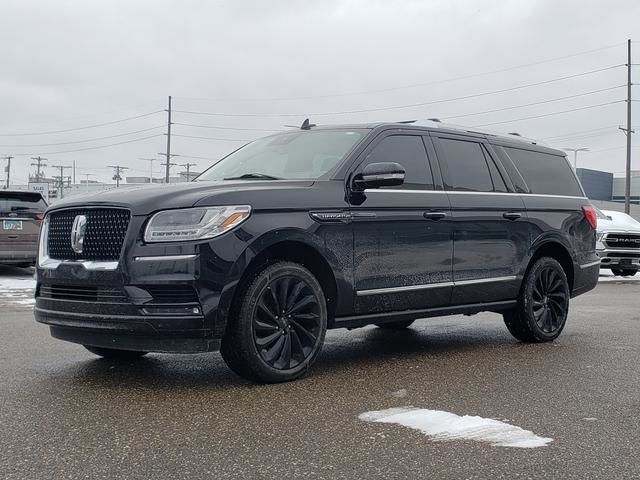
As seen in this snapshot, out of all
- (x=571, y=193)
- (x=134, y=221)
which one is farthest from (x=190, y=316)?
(x=571, y=193)

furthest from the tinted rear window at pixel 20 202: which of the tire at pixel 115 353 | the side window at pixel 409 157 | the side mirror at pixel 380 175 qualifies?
the side mirror at pixel 380 175

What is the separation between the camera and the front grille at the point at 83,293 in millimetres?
4664

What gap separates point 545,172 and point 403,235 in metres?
2.42

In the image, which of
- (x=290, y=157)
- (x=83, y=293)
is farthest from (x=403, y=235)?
(x=83, y=293)

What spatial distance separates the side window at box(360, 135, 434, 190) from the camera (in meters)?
5.91

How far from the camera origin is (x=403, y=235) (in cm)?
573

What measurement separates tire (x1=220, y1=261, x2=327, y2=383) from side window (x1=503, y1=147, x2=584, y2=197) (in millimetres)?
2917

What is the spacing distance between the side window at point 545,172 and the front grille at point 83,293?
3.97 m

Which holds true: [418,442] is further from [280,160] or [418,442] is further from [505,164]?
[505,164]

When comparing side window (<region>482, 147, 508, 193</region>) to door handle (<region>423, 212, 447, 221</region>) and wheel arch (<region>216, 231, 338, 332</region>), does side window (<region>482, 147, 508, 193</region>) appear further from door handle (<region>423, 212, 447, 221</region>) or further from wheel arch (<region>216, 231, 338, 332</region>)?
wheel arch (<region>216, 231, 338, 332</region>)

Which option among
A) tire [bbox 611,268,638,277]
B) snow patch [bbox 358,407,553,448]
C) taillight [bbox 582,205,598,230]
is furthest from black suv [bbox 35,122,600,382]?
tire [bbox 611,268,638,277]

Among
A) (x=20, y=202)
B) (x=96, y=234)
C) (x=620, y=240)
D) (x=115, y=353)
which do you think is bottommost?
(x=115, y=353)

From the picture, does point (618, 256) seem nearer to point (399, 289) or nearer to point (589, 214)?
point (589, 214)

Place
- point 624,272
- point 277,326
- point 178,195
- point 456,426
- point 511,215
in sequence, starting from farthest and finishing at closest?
point 624,272, point 511,215, point 277,326, point 178,195, point 456,426
